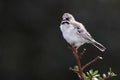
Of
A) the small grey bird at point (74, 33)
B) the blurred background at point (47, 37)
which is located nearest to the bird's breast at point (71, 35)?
the small grey bird at point (74, 33)

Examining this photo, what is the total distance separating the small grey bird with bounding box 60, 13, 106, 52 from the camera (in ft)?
15.5

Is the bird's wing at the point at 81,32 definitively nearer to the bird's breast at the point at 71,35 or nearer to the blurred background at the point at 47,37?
the bird's breast at the point at 71,35

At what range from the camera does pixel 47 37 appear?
41.2 ft

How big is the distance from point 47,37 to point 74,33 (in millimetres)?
7581

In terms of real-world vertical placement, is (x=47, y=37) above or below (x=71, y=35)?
above

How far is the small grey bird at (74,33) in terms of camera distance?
4.71 m

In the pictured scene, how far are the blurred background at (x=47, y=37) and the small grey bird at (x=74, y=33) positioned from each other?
6677 mm

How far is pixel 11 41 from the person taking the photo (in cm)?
1288

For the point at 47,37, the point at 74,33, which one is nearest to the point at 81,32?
the point at 74,33

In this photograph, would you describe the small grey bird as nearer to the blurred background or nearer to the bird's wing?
the bird's wing

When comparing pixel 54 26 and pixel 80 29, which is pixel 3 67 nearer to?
pixel 54 26

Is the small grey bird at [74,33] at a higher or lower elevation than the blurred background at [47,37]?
lower

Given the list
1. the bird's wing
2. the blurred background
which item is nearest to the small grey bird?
the bird's wing

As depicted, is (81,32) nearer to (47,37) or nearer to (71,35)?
(71,35)
